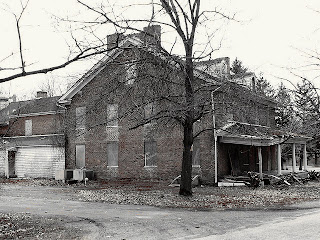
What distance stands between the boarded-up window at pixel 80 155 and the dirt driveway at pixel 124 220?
14.4 meters

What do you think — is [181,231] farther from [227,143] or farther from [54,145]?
[54,145]

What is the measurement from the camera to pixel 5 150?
38.4 metres

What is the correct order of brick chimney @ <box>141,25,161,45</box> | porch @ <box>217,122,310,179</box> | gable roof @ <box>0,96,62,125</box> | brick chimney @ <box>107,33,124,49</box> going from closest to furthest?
brick chimney @ <box>107,33,124,49</box> < brick chimney @ <box>141,25,161,45</box> < porch @ <box>217,122,310,179</box> < gable roof @ <box>0,96,62,125</box>

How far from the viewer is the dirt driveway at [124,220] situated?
34.8ft

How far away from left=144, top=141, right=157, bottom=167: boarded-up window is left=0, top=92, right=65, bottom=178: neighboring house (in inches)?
337

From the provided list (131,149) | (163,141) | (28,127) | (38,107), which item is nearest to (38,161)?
(28,127)

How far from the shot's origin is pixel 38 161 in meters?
36.6

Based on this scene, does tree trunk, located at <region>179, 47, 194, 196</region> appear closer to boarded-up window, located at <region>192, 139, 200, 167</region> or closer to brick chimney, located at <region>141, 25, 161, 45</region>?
brick chimney, located at <region>141, 25, 161, 45</region>

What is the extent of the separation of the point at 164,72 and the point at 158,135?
40.0ft

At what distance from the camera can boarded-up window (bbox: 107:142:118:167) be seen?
31297 mm

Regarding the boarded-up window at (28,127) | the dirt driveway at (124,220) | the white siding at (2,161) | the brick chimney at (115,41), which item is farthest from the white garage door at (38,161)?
the brick chimney at (115,41)

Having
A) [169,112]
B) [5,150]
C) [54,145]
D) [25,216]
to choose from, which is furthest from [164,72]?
[5,150]

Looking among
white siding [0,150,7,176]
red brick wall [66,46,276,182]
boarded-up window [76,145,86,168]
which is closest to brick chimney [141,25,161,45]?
red brick wall [66,46,276,182]

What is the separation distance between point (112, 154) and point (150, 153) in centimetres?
319
